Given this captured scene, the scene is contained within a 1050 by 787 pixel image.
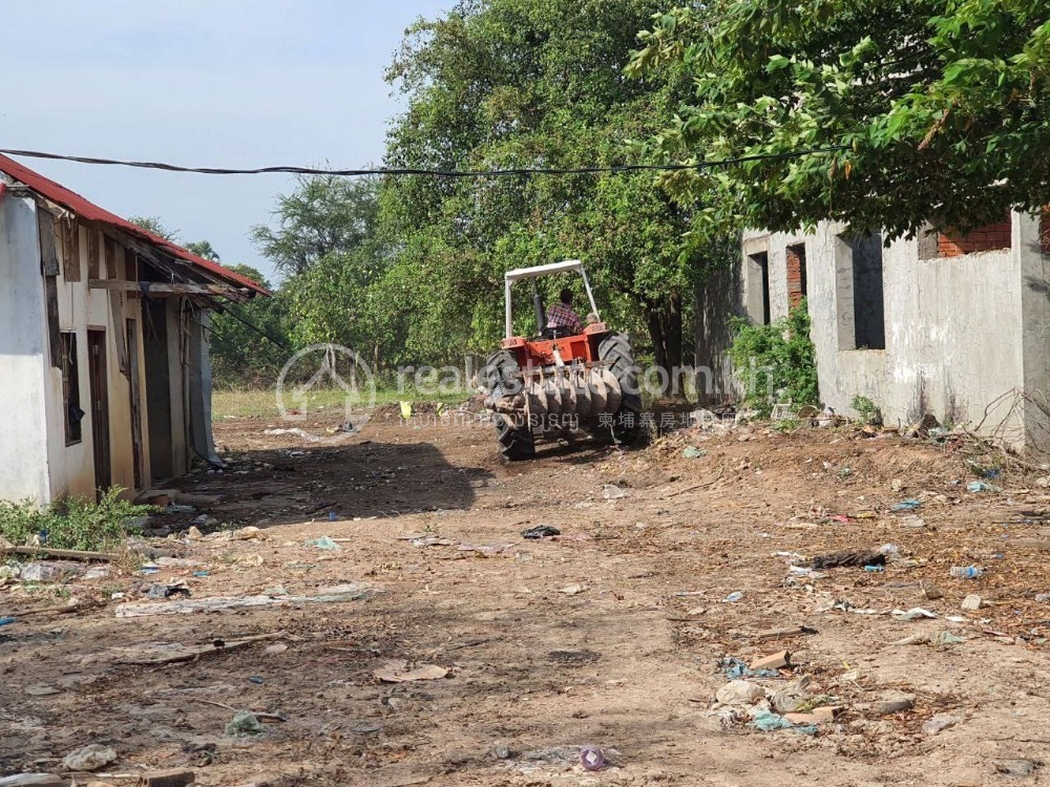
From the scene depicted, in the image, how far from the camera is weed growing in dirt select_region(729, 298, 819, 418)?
1574cm

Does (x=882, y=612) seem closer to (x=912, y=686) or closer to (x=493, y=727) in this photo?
(x=912, y=686)

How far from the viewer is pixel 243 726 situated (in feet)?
15.7

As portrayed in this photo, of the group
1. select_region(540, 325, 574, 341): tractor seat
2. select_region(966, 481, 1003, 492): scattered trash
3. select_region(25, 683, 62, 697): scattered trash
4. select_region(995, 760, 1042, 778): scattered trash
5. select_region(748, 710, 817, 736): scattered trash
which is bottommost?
select_region(748, 710, 817, 736): scattered trash

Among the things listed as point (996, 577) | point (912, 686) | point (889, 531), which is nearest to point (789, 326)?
point (889, 531)

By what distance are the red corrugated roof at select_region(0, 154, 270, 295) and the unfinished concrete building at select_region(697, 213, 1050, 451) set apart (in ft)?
22.0

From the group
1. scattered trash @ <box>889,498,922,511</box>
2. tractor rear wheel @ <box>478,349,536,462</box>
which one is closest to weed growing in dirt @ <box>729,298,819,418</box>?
tractor rear wheel @ <box>478,349,536,462</box>

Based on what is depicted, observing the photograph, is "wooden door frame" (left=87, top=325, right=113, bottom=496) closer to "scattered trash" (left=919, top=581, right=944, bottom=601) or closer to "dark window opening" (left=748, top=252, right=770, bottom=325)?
"scattered trash" (left=919, top=581, right=944, bottom=601)

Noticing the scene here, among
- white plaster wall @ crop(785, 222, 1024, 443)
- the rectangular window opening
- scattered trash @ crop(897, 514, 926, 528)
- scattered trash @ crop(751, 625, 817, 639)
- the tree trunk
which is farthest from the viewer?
the tree trunk

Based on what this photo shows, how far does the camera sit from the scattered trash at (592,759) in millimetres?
4273

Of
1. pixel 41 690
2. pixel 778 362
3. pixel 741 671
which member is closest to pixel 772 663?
pixel 741 671

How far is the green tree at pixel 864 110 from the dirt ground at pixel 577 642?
7.91 feet

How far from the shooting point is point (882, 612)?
649 cm

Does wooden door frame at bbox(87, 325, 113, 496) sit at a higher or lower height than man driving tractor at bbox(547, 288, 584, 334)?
lower

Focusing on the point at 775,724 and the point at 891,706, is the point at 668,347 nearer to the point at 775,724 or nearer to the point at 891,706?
the point at 891,706
